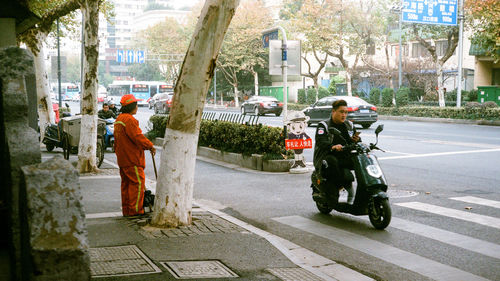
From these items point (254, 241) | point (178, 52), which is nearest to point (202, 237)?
point (254, 241)

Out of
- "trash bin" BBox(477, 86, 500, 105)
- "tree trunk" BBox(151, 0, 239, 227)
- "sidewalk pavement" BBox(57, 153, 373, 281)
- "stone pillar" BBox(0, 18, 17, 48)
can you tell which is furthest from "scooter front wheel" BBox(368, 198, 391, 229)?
"trash bin" BBox(477, 86, 500, 105)

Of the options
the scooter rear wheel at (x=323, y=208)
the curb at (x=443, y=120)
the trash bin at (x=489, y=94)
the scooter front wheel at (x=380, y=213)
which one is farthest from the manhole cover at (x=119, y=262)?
the trash bin at (x=489, y=94)

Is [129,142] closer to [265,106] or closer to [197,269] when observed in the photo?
[197,269]

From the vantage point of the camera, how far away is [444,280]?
17.1 ft

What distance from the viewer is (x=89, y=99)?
12.2 m

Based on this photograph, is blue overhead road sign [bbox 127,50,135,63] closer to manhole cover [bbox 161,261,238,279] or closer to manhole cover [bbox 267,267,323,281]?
manhole cover [bbox 161,261,238,279]

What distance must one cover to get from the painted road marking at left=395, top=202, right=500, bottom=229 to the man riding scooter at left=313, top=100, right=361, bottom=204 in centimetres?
157

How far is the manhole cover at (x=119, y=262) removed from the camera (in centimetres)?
501

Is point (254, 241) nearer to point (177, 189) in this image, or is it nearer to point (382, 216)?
point (177, 189)

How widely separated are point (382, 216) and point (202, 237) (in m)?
2.40

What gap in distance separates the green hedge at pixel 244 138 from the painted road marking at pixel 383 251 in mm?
4785

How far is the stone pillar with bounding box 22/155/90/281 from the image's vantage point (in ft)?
9.20

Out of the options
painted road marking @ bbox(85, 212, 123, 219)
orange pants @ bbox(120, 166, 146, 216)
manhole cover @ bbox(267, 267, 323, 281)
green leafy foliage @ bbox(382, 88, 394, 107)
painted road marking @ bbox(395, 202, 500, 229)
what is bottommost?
painted road marking @ bbox(395, 202, 500, 229)

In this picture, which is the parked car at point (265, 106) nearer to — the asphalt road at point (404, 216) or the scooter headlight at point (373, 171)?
the asphalt road at point (404, 216)
